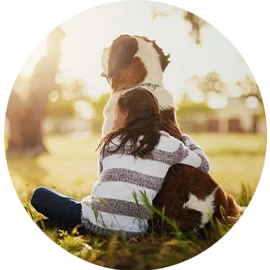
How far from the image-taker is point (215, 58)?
285 cm

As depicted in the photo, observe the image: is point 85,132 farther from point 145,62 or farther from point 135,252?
point 135,252

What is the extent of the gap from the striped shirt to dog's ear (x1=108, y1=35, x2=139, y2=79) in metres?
0.62

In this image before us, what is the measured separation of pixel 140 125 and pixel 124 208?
545 mm

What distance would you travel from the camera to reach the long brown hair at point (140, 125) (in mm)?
2488

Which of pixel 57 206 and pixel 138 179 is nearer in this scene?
pixel 138 179

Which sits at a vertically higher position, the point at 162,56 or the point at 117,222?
the point at 162,56

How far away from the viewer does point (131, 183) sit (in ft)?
8.20

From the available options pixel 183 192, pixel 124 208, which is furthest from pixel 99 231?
pixel 183 192

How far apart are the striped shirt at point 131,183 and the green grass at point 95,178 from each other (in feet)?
0.41

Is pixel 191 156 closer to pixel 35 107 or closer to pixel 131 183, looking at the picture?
pixel 131 183

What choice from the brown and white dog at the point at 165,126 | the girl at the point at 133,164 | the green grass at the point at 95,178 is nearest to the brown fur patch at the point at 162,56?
the brown and white dog at the point at 165,126

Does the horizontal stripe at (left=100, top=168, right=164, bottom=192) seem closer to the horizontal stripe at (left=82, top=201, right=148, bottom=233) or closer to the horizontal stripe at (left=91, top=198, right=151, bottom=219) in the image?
the horizontal stripe at (left=91, top=198, right=151, bottom=219)

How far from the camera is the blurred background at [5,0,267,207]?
286 centimetres

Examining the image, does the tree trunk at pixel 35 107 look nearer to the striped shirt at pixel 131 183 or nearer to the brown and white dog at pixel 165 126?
the brown and white dog at pixel 165 126
